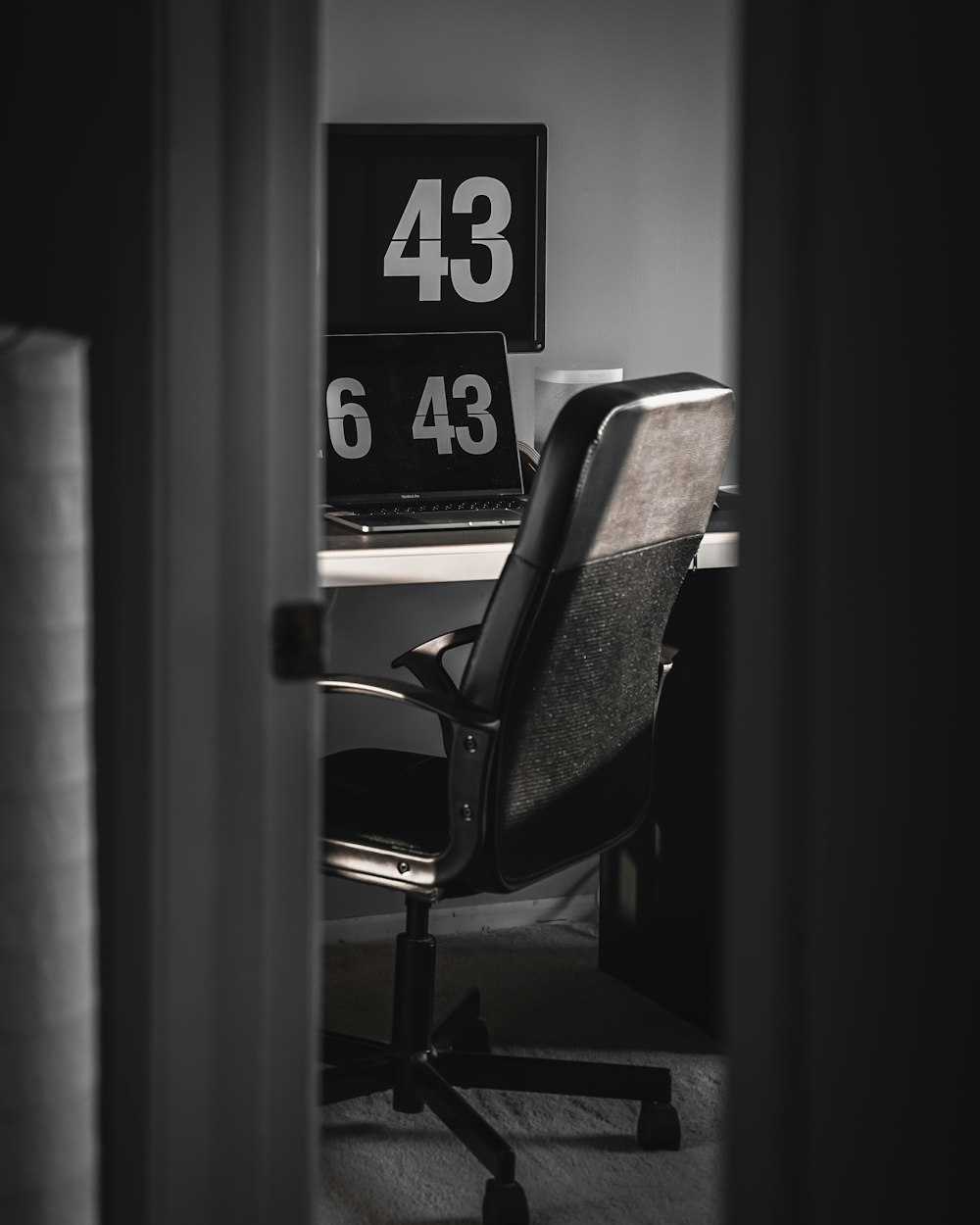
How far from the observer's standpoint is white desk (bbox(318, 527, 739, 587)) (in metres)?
2.55

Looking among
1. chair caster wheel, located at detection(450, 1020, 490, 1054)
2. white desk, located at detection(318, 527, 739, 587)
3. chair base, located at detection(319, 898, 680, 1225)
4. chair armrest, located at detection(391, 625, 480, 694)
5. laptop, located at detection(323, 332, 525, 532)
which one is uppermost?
laptop, located at detection(323, 332, 525, 532)

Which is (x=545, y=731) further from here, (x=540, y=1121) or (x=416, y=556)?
(x=540, y=1121)

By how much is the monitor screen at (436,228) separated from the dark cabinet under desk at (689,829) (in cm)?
76

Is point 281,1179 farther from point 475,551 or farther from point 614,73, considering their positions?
Answer: point 614,73

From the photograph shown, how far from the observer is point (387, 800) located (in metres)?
2.38

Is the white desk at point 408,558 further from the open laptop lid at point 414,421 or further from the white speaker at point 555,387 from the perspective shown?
the white speaker at point 555,387

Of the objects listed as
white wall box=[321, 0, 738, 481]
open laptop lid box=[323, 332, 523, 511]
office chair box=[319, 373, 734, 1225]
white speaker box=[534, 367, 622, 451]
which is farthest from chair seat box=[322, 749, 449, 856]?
white wall box=[321, 0, 738, 481]

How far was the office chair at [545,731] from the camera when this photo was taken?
206 cm

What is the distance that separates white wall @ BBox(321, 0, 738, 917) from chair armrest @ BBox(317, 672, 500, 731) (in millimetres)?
968

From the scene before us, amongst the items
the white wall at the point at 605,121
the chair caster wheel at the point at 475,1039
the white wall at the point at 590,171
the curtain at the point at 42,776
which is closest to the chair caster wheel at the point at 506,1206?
the chair caster wheel at the point at 475,1039

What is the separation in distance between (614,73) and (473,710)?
1.64 m

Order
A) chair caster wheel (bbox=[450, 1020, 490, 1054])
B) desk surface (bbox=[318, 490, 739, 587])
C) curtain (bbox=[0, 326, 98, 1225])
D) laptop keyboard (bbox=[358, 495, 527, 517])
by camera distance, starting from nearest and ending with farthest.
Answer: curtain (bbox=[0, 326, 98, 1225]) < desk surface (bbox=[318, 490, 739, 587]) < chair caster wheel (bbox=[450, 1020, 490, 1054]) < laptop keyboard (bbox=[358, 495, 527, 517])

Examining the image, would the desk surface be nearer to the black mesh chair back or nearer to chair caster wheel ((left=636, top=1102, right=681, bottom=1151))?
the black mesh chair back

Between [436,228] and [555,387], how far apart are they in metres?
0.38
